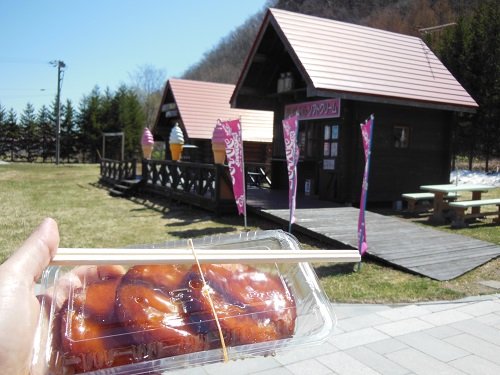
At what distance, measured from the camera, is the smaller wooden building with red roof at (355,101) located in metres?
11.5

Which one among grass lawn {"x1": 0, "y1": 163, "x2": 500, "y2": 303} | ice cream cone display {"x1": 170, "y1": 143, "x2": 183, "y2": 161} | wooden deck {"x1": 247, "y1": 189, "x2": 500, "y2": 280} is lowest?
grass lawn {"x1": 0, "y1": 163, "x2": 500, "y2": 303}

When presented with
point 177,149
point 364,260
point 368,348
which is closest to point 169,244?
point 368,348

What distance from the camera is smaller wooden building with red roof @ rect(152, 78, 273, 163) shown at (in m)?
21.3

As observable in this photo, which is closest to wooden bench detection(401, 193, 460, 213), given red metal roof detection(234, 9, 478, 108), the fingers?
red metal roof detection(234, 9, 478, 108)

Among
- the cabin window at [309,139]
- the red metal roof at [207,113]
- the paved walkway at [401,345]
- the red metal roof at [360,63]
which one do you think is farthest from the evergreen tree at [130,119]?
the paved walkway at [401,345]

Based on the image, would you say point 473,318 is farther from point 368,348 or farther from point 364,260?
point 364,260

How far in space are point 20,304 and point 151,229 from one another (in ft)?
28.9

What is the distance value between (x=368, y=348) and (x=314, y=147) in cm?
951

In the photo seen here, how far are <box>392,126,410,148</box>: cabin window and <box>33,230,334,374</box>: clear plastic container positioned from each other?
458 inches

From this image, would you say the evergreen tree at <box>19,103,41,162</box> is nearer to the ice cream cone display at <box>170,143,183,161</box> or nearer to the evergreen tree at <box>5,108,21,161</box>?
the evergreen tree at <box>5,108,21,161</box>

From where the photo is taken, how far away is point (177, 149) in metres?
14.8

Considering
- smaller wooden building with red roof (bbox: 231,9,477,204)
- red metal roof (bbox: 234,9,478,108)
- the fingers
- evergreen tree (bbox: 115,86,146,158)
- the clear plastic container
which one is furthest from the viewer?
evergreen tree (bbox: 115,86,146,158)

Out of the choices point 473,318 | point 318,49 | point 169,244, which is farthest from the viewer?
point 318,49

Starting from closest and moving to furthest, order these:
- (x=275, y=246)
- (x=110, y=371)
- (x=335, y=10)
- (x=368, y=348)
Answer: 1. (x=110, y=371)
2. (x=275, y=246)
3. (x=368, y=348)
4. (x=335, y=10)
